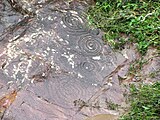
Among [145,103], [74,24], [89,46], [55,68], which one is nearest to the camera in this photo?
[145,103]

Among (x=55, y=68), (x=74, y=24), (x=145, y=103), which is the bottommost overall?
(x=145, y=103)

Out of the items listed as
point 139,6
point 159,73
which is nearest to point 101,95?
point 159,73

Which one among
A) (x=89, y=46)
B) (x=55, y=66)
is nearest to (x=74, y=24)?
(x=89, y=46)

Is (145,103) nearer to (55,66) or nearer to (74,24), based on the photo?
(55,66)

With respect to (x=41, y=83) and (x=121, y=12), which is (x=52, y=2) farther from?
(x=41, y=83)

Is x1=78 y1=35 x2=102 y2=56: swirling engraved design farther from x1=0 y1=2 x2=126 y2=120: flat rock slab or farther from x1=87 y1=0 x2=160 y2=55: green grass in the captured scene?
x1=87 y1=0 x2=160 y2=55: green grass

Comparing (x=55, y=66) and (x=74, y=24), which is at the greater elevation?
(x=74, y=24)
